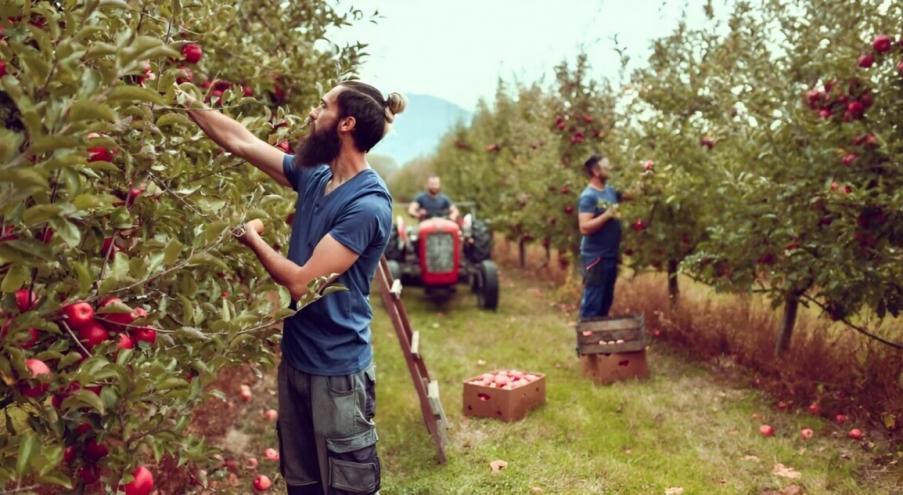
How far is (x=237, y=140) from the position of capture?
9.37 feet

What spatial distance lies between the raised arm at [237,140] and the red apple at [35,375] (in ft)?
3.87

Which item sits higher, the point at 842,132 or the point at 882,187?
the point at 842,132

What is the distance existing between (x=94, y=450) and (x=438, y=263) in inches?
330

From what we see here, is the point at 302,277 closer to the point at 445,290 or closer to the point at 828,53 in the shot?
the point at 828,53

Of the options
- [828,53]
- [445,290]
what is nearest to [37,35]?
[828,53]

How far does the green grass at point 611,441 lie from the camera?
462 centimetres

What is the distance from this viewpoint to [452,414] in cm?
595

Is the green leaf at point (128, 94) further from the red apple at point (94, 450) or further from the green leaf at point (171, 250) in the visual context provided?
the red apple at point (94, 450)

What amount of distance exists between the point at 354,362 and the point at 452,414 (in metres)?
3.14

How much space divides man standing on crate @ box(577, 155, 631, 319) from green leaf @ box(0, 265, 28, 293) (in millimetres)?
5761

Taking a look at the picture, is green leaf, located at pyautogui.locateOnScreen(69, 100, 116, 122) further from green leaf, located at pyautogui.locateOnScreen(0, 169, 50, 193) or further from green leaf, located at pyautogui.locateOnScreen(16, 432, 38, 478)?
green leaf, located at pyautogui.locateOnScreen(16, 432, 38, 478)

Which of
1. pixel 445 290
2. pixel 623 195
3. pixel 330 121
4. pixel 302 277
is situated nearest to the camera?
pixel 302 277

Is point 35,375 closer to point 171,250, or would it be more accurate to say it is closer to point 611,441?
point 171,250

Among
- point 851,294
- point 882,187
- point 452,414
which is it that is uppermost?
point 882,187
